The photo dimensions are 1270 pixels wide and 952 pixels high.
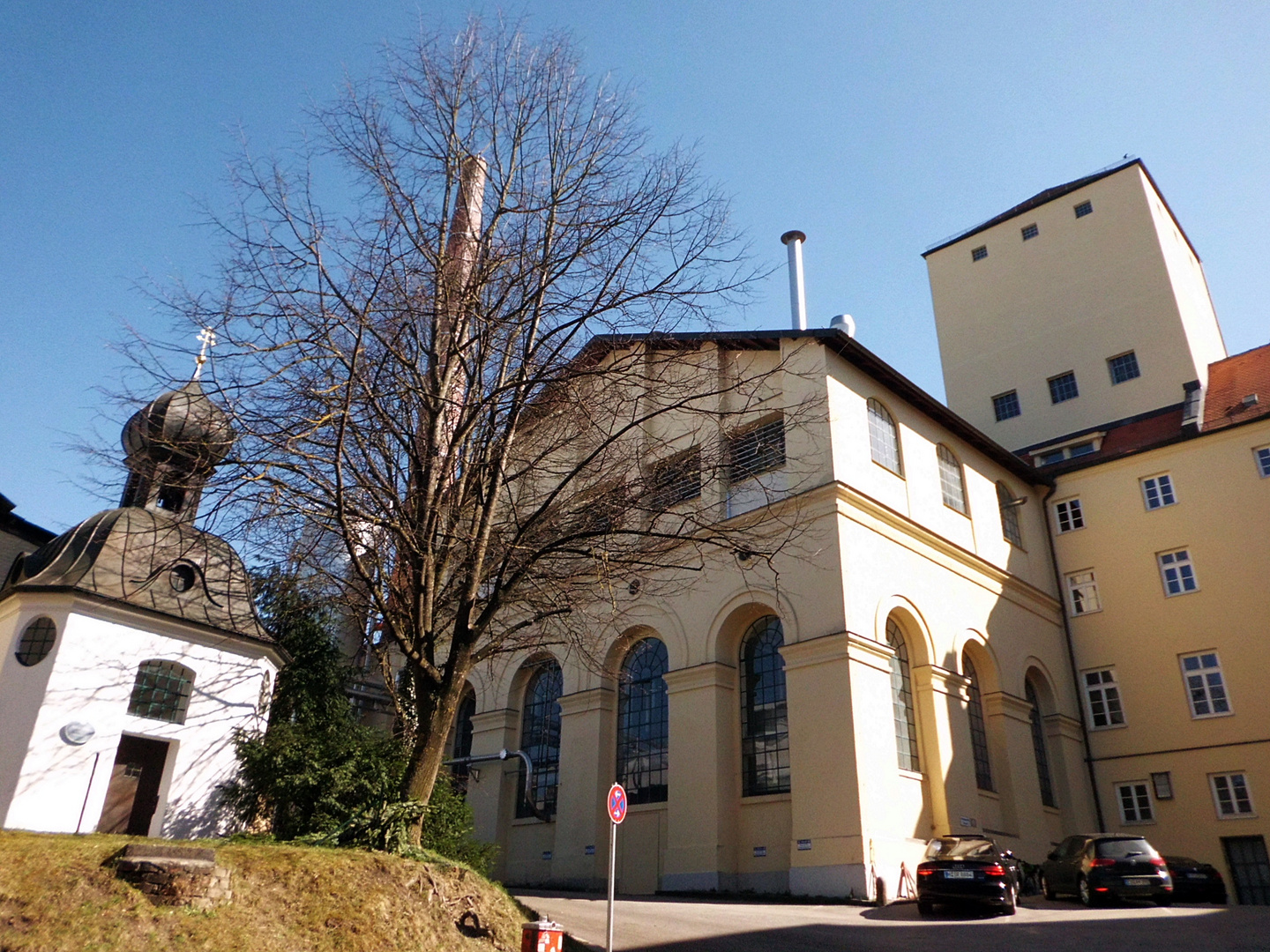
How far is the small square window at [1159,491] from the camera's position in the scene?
82.5ft

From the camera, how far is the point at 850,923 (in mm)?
13289

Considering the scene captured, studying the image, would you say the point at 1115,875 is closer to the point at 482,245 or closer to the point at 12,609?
the point at 482,245

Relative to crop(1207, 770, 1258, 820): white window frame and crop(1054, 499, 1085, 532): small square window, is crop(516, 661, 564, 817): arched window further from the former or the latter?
crop(1207, 770, 1258, 820): white window frame

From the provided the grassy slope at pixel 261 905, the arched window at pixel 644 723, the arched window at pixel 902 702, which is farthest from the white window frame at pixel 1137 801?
the grassy slope at pixel 261 905

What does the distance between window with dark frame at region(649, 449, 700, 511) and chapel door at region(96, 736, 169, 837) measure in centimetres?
1200

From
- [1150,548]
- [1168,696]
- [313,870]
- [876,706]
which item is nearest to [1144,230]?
[1150,548]

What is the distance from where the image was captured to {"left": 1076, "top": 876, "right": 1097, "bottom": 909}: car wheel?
16.2m

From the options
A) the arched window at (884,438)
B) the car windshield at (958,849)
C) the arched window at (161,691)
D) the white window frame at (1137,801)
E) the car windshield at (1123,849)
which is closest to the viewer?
the car windshield at (958,849)

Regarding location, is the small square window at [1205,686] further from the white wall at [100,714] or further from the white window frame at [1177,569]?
the white wall at [100,714]

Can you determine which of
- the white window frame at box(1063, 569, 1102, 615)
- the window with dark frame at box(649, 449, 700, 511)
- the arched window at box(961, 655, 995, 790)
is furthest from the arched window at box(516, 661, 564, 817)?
the white window frame at box(1063, 569, 1102, 615)

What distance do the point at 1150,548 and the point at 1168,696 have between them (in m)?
3.88

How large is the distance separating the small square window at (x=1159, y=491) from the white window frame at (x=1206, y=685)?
13.3 ft

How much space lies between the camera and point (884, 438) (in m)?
21.6

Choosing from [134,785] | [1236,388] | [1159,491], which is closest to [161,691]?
[134,785]
